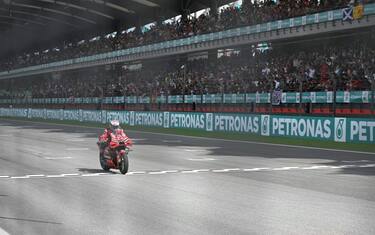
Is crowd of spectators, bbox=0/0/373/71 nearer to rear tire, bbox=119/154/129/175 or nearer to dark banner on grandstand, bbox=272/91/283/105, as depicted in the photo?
dark banner on grandstand, bbox=272/91/283/105

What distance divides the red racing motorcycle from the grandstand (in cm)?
1537

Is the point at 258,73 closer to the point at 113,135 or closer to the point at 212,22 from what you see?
the point at 212,22

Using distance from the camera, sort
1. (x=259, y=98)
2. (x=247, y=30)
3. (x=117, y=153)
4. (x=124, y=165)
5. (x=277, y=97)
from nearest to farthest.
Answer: (x=124, y=165)
(x=117, y=153)
(x=277, y=97)
(x=259, y=98)
(x=247, y=30)

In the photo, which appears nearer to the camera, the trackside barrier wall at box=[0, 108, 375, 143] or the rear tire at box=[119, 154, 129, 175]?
the rear tire at box=[119, 154, 129, 175]

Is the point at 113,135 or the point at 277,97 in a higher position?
the point at 277,97

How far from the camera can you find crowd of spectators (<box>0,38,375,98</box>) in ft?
101


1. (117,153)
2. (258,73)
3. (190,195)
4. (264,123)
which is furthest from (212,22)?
(190,195)

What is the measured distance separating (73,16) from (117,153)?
5864 centimetres

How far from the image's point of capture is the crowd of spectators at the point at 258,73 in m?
30.7

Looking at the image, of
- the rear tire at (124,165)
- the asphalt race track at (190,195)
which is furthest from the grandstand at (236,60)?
the rear tire at (124,165)

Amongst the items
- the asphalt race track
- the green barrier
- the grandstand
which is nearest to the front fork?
the asphalt race track

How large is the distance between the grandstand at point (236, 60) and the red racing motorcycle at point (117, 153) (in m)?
15.4

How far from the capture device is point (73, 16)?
70625 millimetres

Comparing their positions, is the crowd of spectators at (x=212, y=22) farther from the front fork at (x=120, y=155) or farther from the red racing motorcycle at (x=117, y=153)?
the front fork at (x=120, y=155)
